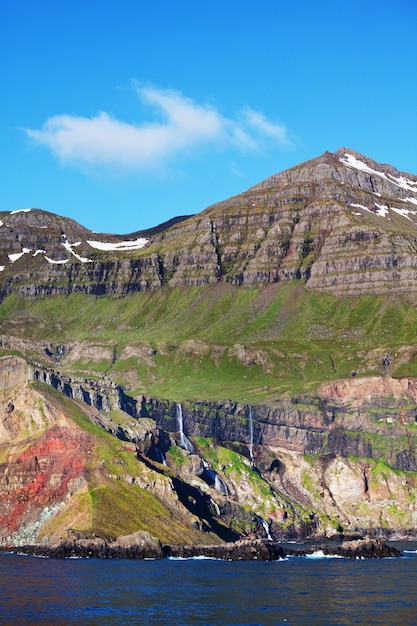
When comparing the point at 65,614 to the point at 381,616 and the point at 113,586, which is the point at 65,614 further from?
the point at 381,616

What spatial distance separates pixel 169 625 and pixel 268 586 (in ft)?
176

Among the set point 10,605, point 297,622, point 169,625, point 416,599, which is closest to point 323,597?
point 416,599

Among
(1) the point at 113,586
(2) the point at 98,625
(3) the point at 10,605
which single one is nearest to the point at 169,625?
(2) the point at 98,625

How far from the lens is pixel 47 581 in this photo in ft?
642

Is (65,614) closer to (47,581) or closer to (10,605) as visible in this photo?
(10,605)

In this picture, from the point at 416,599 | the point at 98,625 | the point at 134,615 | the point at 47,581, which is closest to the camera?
the point at 98,625

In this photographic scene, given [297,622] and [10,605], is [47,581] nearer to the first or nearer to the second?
[10,605]

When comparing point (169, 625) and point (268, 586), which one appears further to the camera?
point (268, 586)

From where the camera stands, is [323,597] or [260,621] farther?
[323,597]

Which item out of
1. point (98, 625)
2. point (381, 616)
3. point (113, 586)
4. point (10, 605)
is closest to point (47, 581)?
point (113, 586)

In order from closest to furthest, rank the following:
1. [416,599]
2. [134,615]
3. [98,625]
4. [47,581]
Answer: [98,625]
[134,615]
[416,599]
[47,581]

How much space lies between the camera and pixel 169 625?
14975cm

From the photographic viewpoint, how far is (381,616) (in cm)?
16050

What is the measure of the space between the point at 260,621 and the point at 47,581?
184ft
